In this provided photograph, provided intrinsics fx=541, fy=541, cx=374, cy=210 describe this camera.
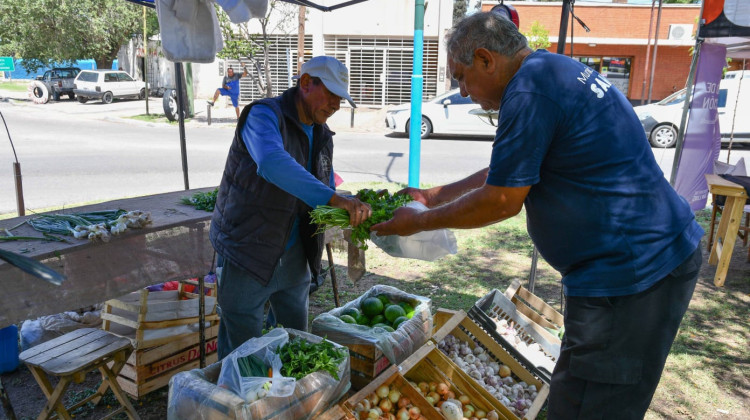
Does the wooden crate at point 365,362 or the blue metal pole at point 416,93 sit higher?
the blue metal pole at point 416,93

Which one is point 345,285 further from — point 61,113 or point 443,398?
point 61,113

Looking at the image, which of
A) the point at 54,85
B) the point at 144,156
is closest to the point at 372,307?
the point at 144,156

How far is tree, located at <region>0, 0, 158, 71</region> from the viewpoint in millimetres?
27281

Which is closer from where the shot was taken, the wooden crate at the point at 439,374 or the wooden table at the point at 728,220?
the wooden crate at the point at 439,374

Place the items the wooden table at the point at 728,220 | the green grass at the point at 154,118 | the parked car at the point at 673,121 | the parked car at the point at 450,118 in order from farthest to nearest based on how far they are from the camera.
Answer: the green grass at the point at 154,118
the parked car at the point at 450,118
the parked car at the point at 673,121
the wooden table at the point at 728,220

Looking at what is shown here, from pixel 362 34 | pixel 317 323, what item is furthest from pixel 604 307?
pixel 362 34

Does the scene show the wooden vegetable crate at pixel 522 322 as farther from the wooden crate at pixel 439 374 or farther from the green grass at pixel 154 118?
the green grass at pixel 154 118

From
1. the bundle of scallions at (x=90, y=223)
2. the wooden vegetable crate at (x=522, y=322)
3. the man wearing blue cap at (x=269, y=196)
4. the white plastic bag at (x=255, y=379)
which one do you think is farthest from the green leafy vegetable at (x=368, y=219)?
the bundle of scallions at (x=90, y=223)

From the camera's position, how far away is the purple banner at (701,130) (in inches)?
280

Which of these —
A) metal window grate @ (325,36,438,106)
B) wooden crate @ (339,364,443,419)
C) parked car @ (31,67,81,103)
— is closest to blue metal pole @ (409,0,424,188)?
wooden crate @ (339,364,443,419)

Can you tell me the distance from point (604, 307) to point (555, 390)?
0.40 meters

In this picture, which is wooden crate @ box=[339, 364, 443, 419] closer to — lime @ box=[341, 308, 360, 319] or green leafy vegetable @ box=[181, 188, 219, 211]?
lime @ box=[341, 308, 360, 319]

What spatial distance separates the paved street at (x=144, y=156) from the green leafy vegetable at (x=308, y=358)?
21.3ft

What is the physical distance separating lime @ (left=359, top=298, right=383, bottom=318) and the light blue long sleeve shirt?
3.98ft
